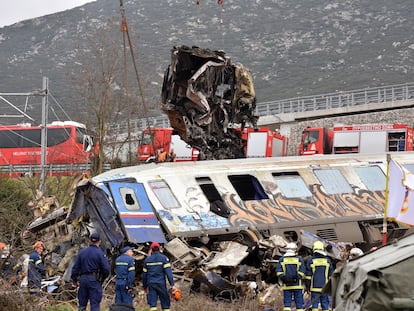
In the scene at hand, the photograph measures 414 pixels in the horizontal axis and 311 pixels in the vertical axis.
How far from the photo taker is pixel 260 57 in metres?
120

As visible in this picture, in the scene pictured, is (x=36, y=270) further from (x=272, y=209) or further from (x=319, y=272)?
(x=272, y=209)

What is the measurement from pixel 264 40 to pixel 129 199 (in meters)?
107

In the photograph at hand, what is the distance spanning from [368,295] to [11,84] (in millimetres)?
94988

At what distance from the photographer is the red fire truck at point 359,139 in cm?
3959

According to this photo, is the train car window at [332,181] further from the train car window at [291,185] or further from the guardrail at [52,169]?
the guardrail at [52,169]

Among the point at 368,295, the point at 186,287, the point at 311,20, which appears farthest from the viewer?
the point at 311,20

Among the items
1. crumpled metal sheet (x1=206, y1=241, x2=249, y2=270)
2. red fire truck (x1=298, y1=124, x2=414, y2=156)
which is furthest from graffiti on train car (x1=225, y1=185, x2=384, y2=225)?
red fire truck (x1=298, y1=124, x2=414, y2=156)

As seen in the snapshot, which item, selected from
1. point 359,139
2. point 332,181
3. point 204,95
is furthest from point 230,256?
point 359,139

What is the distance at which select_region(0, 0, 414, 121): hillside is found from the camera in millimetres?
105188

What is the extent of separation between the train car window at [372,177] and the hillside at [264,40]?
7326 cm

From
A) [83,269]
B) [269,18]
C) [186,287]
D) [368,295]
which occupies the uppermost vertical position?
[269,18]

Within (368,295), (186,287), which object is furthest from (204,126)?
(368,295)

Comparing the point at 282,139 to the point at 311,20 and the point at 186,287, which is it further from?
the point at 311,20

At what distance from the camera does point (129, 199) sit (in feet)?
64.0
